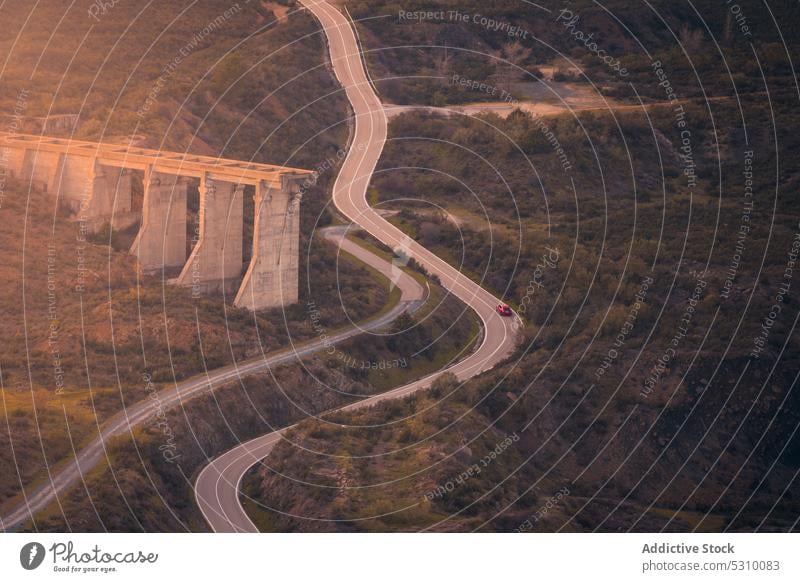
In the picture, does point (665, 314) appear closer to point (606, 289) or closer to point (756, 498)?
point (606, 289)

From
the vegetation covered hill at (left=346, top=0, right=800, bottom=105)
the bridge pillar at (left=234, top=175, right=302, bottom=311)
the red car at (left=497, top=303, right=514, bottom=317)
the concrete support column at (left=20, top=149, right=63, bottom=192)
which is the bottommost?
the red car at (left=497, top=303, right=514, bottom=317)

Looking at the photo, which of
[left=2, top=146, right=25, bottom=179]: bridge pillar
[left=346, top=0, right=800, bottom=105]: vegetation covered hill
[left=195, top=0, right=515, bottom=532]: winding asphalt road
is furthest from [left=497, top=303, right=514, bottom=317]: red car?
[left=346, top=0, right=800, bottom=105]: vegetation covered hill

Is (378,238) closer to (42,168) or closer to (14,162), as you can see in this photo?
(42,168)

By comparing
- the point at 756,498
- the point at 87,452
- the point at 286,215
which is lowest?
the point at 756,498

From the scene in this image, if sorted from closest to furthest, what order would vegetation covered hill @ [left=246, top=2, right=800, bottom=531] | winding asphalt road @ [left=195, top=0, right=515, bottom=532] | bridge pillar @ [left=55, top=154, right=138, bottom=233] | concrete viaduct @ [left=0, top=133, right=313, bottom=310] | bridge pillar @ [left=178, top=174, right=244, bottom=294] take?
1. winding asphalt road @ [left=195, top=0, right=515, bottom=532]
2. vegetation covered hill @ [left=246, top=2, right=800, bottom=531]
3. concrete viaduct @ [left=0, top=133, right=313, bottom=310]
4. bridge pillar @ [left=178, top=174, right=244, bottom=294]
5. bridge pillar @ [left=55, top=154, right=138, bottom=233]

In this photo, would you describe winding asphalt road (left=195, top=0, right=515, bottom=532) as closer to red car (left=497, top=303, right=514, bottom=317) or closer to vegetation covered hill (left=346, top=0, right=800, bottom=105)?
red car (left=497, top=303, right=514, bottom=317)

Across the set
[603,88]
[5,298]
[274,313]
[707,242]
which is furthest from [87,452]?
[603,88]
